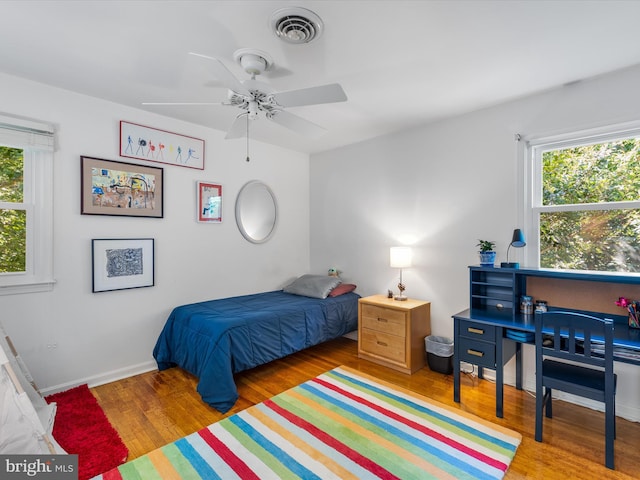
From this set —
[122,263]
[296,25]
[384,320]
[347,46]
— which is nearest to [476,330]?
[384,320]

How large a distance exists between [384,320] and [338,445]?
4.65 feet

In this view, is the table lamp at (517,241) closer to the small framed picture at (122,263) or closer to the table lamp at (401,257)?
the table lamp at (401,257)

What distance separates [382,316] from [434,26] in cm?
246

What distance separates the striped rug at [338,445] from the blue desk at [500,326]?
419mm

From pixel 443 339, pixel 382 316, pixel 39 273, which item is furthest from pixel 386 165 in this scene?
pixel 39 273

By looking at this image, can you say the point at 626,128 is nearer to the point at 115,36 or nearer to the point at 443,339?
the point at 443,339

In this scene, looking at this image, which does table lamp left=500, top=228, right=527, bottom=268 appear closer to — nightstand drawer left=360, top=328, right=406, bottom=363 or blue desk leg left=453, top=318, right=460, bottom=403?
blue desk leg left=453, top=318, right=460, bottom=403

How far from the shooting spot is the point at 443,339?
3.21m

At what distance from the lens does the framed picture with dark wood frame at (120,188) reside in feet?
8.96

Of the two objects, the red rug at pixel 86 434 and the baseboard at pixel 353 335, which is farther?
the baseboard at pixel 353 335

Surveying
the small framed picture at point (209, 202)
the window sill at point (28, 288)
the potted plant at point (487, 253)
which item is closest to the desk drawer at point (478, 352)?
the potted plant at point (487, 253)

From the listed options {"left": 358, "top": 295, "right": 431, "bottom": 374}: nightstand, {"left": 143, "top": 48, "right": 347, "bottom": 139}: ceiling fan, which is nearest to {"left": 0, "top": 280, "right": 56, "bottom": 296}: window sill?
{"left": 143, "top": 48, "right": 347, "bottom": 139}: ceiling fan

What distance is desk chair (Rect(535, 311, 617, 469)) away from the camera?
1.82 meters

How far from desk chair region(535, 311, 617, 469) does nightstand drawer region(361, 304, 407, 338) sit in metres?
1.18
